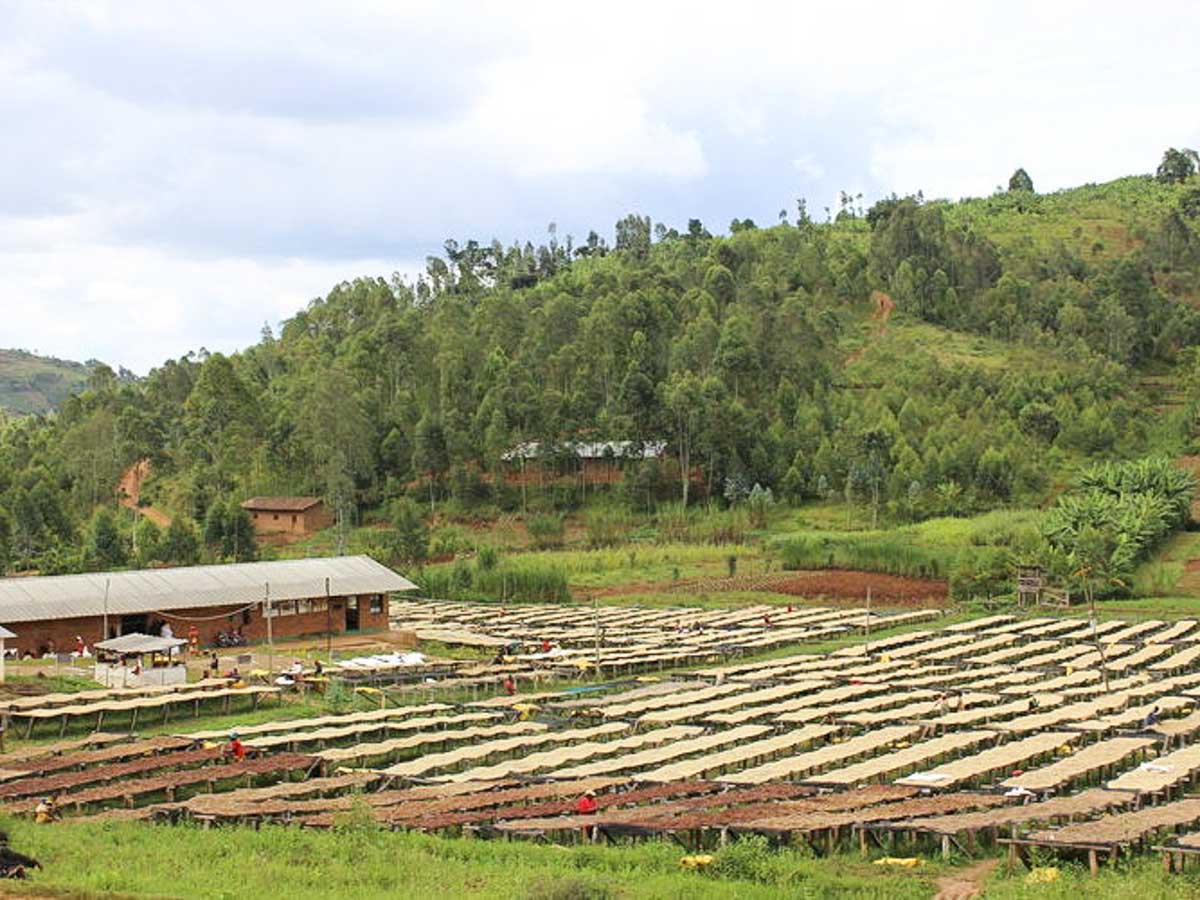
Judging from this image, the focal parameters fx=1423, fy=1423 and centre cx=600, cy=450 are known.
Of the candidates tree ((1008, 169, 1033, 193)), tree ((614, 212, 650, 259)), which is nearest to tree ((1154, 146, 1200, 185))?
tree ((1008, 169, 1033, 193))

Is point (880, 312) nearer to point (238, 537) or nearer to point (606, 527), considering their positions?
point (606, 527)

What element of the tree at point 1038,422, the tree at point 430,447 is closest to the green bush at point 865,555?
the tree at point 1038,422

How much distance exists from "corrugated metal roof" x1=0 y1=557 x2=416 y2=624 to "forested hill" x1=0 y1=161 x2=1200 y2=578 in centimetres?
2073

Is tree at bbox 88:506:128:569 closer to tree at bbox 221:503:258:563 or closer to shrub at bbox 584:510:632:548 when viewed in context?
tree at bbox 221:503:258:563

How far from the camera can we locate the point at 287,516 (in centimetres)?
6731

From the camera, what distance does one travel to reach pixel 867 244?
104 meters

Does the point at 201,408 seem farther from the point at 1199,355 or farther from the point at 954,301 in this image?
the point at 1199,355

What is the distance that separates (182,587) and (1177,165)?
116m

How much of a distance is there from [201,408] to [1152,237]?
222ft

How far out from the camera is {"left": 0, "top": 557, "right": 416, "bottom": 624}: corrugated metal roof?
1398 inches

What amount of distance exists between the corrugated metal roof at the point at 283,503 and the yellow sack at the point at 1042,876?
2177 inches

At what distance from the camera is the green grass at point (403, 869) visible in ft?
46.0

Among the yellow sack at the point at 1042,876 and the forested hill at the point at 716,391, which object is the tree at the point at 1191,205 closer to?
the forested hill at the point at 716,391

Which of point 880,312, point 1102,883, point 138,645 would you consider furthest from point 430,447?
point 1102,883
